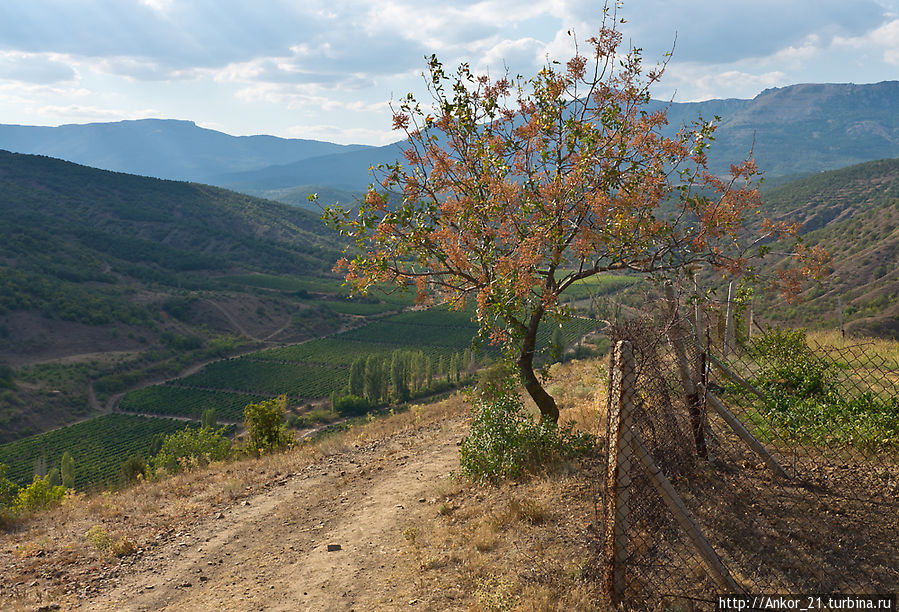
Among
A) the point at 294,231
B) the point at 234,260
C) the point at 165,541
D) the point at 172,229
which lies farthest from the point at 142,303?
the point at 165,541

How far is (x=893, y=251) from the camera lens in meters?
54.0

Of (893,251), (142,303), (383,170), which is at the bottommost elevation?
(142,303)

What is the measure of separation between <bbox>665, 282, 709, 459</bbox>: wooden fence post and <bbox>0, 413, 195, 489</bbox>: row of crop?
50326mm

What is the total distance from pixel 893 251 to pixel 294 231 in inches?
5868

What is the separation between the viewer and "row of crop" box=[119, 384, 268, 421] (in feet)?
222

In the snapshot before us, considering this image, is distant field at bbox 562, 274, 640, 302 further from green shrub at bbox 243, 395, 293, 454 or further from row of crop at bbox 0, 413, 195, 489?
row of crop at bbox 0, 413, 195, 489

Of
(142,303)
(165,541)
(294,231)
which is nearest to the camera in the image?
(165,541)

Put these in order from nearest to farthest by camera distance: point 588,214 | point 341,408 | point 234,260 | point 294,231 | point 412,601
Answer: point 412,601 → point 588,214 → point 341,408 → point 234,260 → point 294,231

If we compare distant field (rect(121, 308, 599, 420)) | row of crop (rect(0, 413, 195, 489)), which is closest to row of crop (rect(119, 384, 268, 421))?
distant field (rect(121, 308, 599, 420))

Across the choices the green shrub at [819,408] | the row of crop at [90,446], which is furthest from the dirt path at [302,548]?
the row of crop at [90,446]

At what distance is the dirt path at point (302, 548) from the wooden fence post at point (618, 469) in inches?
81.0

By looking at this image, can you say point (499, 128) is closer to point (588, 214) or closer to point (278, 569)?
point (588, 214)

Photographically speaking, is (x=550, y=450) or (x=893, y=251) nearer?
(x=550, y=450)

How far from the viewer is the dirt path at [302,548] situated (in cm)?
593
